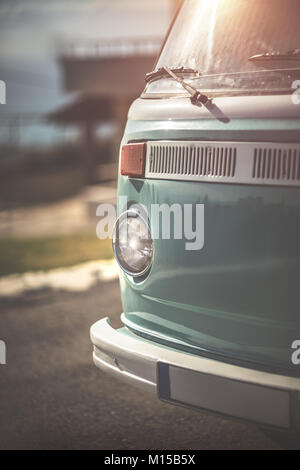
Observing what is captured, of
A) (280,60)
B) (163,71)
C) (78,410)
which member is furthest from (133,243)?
(78,410)

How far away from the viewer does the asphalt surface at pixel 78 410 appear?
10.2ft

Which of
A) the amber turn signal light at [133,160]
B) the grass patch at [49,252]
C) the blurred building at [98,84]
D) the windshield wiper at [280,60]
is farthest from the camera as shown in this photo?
the blurred building at [98,84]

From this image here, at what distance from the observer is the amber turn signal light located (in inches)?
110

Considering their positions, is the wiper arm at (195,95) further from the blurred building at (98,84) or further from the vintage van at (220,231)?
the blurred building at (98,84)

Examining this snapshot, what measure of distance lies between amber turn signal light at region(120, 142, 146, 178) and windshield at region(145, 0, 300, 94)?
36 cm

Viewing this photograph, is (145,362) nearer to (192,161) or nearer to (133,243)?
(133,243)

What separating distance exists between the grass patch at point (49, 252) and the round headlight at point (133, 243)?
4.65m

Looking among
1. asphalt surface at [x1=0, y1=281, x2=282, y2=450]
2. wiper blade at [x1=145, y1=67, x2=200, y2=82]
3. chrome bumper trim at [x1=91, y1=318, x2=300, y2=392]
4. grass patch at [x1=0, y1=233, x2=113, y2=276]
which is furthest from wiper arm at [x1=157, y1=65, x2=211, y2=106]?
grass patch at [x1=0, y1=233, x2=113, y2=276]

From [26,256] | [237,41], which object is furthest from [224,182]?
[26,256]

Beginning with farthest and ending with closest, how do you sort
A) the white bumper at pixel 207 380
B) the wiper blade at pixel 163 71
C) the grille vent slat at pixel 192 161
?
the wiper blade at pixel 163 71 < the grille vent slat at pixel 192 161 < the white bumper at pixel 207 380

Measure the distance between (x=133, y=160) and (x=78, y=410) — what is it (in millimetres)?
1498

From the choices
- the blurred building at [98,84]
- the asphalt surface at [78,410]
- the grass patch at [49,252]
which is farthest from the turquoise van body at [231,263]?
the blurred building at [98,84]

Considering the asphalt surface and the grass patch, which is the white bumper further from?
the grass patch
